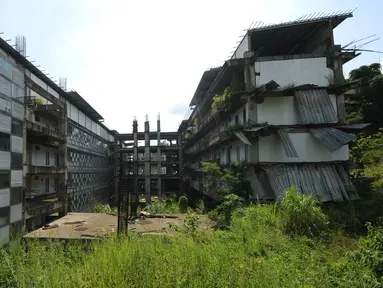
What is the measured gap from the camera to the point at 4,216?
37.6 feet

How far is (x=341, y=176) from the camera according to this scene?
→ 42.5 ft

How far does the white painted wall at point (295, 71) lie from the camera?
13.4 metres

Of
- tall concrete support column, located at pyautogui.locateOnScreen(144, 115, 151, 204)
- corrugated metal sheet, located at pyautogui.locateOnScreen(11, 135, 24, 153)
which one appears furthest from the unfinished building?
corrugated metal sheet, located at pyautogui.locateOnScreen(11, 135, 24, 153)

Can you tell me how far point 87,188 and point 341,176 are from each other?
26690mm

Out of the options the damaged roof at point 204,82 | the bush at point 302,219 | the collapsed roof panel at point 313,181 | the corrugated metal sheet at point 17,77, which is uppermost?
the damaged roof at point 204,82

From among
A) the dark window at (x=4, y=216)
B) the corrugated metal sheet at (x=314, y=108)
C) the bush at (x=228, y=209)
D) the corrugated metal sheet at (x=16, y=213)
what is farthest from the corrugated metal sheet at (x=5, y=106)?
the corrugated metal sheet at (x=314, y=108)

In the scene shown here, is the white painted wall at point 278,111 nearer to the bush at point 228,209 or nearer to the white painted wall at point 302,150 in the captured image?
the white painted wall at point 302,150

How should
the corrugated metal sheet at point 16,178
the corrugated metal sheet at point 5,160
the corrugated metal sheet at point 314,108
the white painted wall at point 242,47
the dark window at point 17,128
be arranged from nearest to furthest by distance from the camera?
the corrugated metal sheet at point 5,160, the corrugated metal sheet at point 16,178, the dark window at point 17,128, the corrugated metal sheet at point 314,108, the white painted wall at point 242,47

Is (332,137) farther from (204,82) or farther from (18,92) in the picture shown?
(18,92)

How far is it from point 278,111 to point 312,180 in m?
4.38

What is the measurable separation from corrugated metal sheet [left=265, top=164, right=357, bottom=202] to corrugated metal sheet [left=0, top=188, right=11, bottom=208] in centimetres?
1383

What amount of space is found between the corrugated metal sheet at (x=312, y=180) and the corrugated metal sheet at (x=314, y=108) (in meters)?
2.67

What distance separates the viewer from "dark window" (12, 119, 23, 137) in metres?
12.4

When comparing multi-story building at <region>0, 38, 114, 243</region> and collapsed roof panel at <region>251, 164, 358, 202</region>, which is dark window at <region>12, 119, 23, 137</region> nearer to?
multi-story building at <region>0, 38, 114, 243</region>
